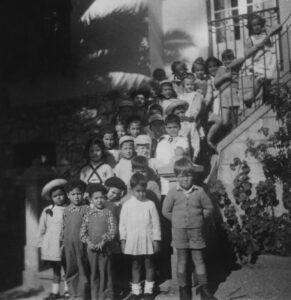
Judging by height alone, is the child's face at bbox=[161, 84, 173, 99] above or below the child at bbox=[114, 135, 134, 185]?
above

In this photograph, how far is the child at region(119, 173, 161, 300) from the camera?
13.9ft

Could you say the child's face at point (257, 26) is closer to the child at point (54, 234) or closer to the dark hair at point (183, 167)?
the dark hair at point (183, 167)

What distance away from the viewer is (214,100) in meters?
6.57

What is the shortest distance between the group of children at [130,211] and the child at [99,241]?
1 cm

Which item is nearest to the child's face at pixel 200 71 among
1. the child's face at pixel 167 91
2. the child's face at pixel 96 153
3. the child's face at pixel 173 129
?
the child's face at pixel 167 91

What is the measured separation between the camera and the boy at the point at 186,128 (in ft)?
17.9

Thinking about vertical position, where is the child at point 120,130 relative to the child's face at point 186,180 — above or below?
above

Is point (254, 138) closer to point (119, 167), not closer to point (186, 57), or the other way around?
point (119, 167)

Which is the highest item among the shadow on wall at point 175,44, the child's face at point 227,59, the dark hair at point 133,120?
the shadow on wall at point 175,44

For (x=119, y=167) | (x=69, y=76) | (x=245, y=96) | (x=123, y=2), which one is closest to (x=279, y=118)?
(x=245, y=96)

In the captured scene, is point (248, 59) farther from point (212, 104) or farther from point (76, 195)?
point (76, 195)

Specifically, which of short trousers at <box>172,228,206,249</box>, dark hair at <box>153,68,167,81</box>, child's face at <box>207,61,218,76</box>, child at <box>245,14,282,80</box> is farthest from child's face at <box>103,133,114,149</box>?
child at <box>245,14,282,80</box>

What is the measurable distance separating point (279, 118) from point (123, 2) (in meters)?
4.68

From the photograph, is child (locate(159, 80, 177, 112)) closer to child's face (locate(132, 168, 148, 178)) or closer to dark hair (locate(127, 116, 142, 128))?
dark hair (locate(127, 116, 142, 128))
